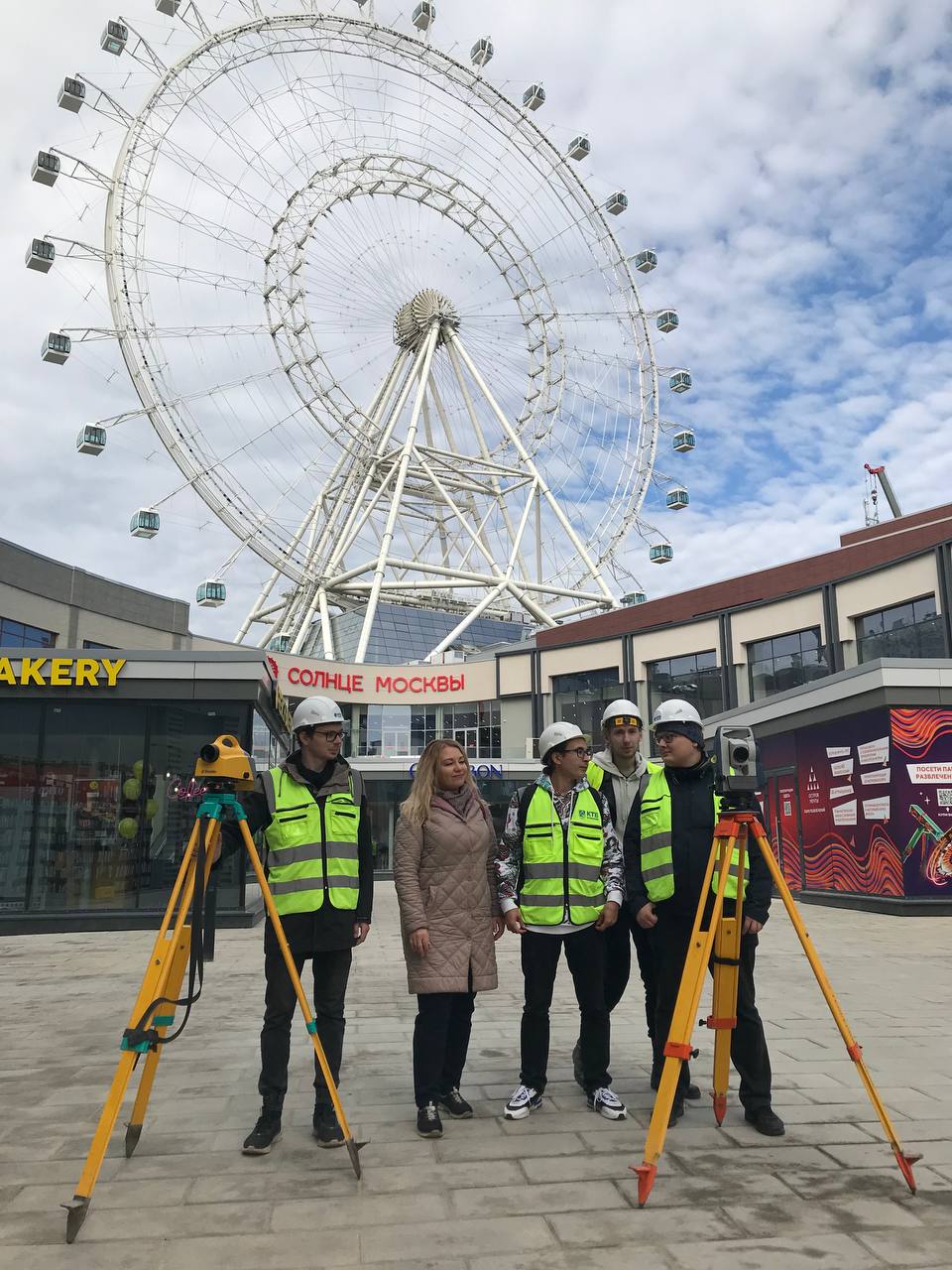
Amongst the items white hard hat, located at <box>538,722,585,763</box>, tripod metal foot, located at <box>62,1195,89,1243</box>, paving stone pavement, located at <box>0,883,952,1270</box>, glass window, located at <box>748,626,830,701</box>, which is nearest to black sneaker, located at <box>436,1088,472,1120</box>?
paving stone pavement, located at <box>0,883,952,1270</box>

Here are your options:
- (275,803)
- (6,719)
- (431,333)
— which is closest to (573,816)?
(275,803)

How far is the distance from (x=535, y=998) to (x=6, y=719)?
12.2m

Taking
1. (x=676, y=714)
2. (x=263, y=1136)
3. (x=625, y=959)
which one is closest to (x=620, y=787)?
(x=676, y=714)

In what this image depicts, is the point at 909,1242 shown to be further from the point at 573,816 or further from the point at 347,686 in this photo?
the point at 347,686

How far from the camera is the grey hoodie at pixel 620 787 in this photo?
582 cm

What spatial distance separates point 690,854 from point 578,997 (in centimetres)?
97

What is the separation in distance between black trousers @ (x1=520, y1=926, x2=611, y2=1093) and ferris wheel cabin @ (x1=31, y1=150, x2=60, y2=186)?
30.3m

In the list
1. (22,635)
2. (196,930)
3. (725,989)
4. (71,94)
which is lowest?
(725,989)

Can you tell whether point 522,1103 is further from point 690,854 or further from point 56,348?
point 56,348

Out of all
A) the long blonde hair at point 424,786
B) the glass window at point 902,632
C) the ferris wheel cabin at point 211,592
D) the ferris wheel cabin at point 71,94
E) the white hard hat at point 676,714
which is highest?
the ferris wheel cabin at point 71,94

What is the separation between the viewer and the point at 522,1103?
500cm

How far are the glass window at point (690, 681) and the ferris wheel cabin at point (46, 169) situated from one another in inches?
949

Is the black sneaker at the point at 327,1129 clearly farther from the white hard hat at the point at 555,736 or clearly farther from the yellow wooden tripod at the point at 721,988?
the white hard hat at the point at 555,736

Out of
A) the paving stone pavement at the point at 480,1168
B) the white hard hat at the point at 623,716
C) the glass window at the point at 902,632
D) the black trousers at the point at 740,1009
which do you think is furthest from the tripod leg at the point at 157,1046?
the glass window at the point at 902,632
